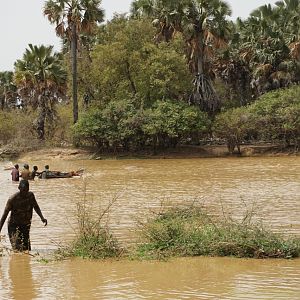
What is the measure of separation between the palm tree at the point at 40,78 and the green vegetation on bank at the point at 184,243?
1439 inches

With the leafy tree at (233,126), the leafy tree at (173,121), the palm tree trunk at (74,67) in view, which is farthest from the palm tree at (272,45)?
the palm tree trunk at (74,67)

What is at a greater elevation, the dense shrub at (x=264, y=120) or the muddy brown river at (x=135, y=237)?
the dense shrub at (x=264, y=120)

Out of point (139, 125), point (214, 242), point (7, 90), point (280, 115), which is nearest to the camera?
point (214, 242)

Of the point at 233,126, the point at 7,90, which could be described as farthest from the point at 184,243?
the point at 7,90

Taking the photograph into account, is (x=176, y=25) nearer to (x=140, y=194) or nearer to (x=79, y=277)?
(x=140, y=194)

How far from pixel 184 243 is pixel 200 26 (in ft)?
123

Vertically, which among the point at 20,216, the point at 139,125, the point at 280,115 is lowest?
the point at 20,216

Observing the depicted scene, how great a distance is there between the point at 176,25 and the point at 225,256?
38.3 m

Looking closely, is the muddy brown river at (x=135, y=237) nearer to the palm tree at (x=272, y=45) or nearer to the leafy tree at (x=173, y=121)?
the leafy tree at (x=173, y=121)

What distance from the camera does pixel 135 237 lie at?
1102 centimetres

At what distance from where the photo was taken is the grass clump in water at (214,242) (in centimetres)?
865

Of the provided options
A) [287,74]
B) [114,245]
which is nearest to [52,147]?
[287,74]

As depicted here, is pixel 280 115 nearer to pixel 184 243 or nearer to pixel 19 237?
pixel 184 243

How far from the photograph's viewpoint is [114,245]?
29.8 ft
